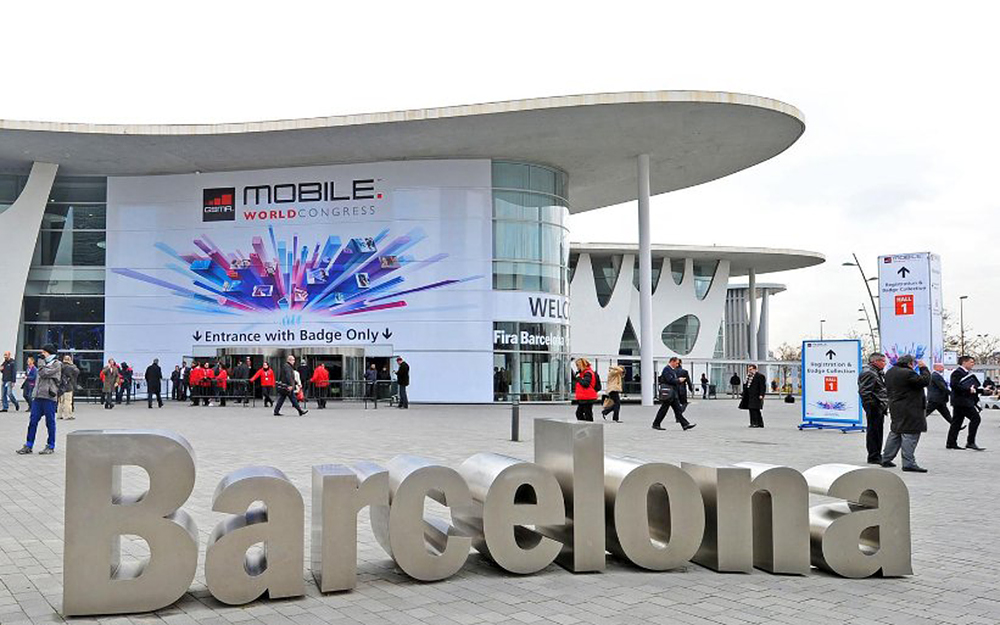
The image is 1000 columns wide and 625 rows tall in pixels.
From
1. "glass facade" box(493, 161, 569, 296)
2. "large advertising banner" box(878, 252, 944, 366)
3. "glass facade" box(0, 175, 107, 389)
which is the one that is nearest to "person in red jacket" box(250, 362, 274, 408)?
"glass facade" box(493, 161, 569, 296)

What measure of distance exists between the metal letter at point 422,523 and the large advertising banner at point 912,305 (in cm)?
2206

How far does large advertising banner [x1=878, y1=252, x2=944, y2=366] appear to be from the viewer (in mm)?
25766

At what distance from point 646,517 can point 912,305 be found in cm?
2230

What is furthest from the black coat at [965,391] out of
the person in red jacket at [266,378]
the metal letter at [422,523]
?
the person in red jacket at [266,378]

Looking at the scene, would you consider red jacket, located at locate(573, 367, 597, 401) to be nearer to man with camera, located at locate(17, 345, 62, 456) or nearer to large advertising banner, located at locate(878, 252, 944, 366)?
man with camera, located at locate(17, 345, 62, 456)

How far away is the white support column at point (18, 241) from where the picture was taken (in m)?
34.2

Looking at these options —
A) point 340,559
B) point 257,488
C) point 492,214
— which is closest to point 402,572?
point 340,559

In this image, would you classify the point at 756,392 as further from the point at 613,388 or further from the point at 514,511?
the point at 514,511

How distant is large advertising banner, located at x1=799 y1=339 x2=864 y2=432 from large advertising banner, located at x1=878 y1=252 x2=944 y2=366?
4.81 meters

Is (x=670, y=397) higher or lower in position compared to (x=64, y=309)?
lower

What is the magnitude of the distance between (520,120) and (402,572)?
972 inches

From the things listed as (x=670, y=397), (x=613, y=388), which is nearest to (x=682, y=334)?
(x=613, y=388)

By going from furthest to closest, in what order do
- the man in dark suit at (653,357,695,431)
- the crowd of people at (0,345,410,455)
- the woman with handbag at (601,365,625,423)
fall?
1. the crowd of people at (0,345,410,455)
2. the woman with handbag at (601,365,625,423)
3. the man in dark suit at (653,357,695,431)

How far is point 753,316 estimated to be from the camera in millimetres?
59781
